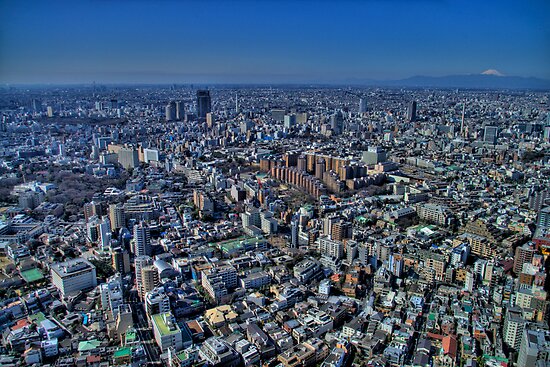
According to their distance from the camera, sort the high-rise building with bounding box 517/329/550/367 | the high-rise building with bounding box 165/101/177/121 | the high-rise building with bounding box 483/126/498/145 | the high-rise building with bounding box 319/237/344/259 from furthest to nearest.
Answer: the high-rise building with bounding box 165/101/177/121, the high-rise building with bounding box 483/126/498/145, the high-rise building with bounding box 319/237/344/259, the high-rise building with bounding box 517/329/550/367

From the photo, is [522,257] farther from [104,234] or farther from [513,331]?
[104,234]

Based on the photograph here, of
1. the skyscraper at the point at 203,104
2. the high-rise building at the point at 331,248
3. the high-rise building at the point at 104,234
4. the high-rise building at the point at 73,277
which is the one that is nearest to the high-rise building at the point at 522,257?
the high-rise building at the point at 331,248

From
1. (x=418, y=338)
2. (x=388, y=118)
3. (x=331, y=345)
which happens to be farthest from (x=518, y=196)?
(x=388, y=118)

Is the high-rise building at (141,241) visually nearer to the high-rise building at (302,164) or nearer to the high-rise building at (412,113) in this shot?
the high-rise building at (302,164)

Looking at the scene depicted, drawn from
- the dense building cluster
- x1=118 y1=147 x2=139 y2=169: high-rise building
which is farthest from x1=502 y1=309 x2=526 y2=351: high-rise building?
x1=118 y1=147 x2=139 y2=169: high-rise building

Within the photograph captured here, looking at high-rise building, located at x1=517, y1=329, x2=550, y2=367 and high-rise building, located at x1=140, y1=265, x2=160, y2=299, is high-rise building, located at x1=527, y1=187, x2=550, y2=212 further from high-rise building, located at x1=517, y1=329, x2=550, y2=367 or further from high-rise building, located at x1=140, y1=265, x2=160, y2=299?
high-rise building, located at x1=140, y1=265, x2=160, y2=299

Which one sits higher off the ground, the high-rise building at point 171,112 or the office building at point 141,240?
the high-rise building at point 171,112
